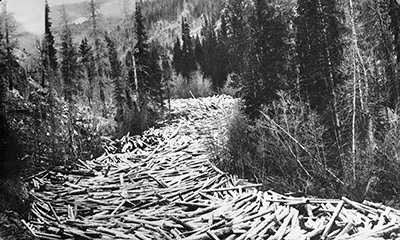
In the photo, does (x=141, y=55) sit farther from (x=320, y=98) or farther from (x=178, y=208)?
(x=178, y=208)

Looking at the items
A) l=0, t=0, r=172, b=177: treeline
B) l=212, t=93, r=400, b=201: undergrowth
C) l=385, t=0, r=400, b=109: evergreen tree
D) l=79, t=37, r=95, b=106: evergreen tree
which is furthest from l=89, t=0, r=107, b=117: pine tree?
l=385, t=0, r=400, b=109: evergreen tree

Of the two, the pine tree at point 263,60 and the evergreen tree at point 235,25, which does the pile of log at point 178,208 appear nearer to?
the pine tree at point 263,60

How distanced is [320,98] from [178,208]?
1374 centimetres

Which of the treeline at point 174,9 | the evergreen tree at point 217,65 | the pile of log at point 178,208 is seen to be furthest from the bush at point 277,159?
the treeline at point 174,9

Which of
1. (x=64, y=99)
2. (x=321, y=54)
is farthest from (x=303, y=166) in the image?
(x=64, y=99)

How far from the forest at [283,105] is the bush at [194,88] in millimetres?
10449

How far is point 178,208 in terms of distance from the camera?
8.51 meters

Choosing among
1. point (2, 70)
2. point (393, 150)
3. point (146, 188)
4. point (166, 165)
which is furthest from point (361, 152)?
point (2, 70)

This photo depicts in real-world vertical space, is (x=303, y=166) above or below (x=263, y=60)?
below

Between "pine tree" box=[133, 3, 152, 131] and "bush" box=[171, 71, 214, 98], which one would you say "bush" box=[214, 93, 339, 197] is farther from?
"bush" box=[171, 71, 214, 98]

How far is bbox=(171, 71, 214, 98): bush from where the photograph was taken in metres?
39.6

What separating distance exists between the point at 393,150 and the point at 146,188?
9220mm

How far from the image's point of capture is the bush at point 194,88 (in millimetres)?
39625

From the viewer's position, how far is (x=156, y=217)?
7.88 m
